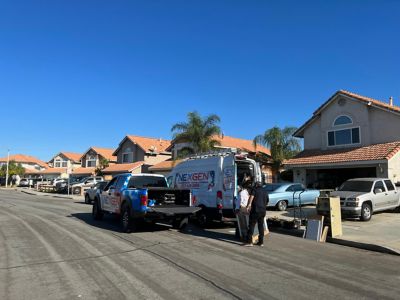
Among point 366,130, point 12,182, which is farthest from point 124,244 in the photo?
point 12,182

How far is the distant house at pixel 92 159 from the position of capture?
190ft

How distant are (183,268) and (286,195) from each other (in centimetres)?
1338

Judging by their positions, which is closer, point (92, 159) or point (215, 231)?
point (215, 231)

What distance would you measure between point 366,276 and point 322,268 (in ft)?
2.80

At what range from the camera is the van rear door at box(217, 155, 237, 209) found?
41.5ft

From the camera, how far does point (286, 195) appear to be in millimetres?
19984

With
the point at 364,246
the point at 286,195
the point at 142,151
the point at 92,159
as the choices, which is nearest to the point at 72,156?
the point at 92,159

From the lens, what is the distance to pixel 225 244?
10328 millimetres

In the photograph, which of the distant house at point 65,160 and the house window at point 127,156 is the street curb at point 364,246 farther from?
the distant house at point 65,160

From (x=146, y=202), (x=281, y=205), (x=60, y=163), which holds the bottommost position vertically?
(x=281, y=205)

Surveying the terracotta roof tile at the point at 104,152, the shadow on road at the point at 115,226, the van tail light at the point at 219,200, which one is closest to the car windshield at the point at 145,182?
the shadow on road at the point at 115,226

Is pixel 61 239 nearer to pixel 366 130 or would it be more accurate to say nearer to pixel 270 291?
pixel 270 291

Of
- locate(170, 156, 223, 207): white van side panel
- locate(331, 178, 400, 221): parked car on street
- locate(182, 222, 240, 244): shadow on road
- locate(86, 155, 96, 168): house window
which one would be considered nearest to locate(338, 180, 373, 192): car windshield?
locate(331, 178, 400, 221): parked car on street

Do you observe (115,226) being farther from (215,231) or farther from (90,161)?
(90,161)
